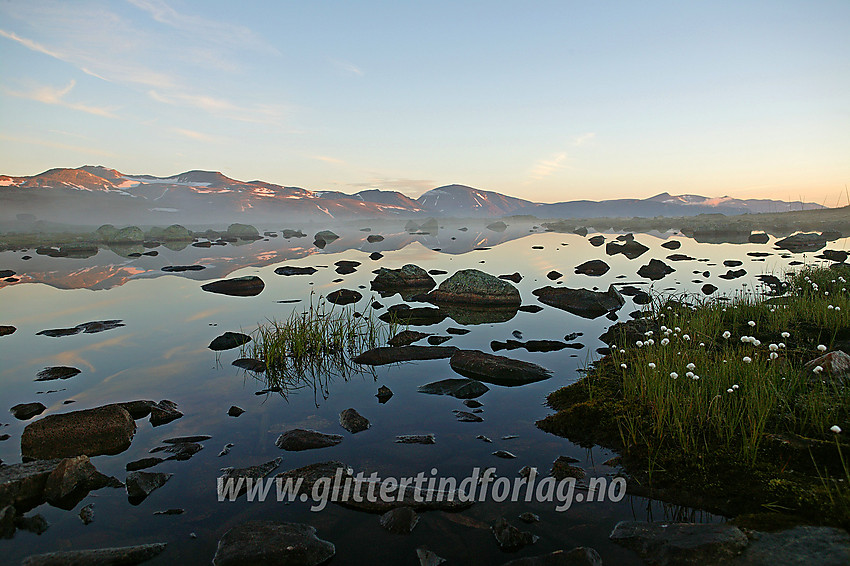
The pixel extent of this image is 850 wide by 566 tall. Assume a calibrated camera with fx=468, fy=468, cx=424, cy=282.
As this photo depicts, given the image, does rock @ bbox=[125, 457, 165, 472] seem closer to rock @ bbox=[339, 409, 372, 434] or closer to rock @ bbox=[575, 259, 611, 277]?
rock @ bbox=[339, 409, 372, 434]

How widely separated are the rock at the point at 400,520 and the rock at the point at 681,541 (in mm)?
2575

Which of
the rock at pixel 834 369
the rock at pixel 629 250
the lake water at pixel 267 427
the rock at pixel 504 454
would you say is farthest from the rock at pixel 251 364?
the rock at pixel 629 250

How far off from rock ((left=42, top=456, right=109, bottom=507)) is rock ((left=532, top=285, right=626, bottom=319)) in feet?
56.7

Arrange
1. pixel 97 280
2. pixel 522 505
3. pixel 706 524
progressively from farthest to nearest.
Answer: pixel 97 280, pixel 522 505, pixel 706 524

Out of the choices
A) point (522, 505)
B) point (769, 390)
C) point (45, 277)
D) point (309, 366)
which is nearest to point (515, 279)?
point (309, 366)

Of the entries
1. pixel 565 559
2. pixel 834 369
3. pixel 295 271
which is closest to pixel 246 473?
pixel 565 559

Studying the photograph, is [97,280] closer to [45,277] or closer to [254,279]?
[45,277]

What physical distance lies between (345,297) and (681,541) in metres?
20.2

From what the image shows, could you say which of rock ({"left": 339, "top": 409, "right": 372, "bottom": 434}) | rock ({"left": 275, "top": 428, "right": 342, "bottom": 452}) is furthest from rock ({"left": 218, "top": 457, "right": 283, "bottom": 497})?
rock ({"left": 339, "top": 409, "right": 372, "bottom": 434})

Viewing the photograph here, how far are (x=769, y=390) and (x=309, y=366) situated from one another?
421 inches

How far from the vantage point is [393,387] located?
11922mm

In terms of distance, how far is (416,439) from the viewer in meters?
8.88

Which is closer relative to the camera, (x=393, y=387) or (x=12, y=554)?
(x=12, y=554)

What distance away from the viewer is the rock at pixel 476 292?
23.0m
